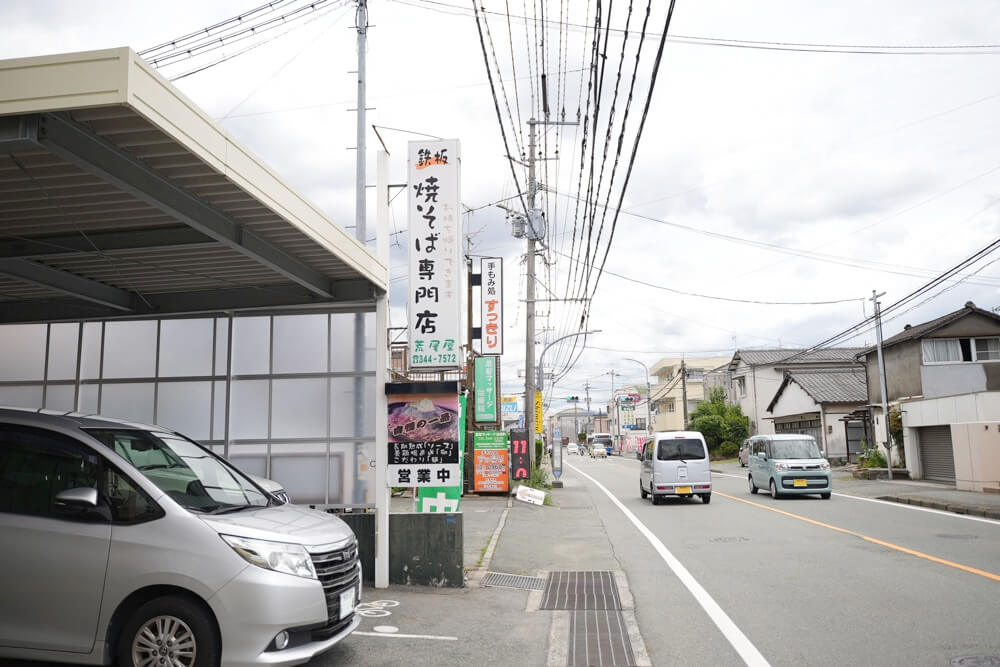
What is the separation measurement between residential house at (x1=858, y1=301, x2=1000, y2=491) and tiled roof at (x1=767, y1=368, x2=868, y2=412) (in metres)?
5.79

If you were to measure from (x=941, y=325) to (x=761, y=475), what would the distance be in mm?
13908

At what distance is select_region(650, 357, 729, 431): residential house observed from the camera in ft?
259

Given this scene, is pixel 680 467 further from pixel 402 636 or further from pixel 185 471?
pixel 185 471

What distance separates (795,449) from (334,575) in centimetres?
1944

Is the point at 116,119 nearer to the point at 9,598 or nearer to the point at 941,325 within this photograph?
the point at 9,598

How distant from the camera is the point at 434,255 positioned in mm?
9836

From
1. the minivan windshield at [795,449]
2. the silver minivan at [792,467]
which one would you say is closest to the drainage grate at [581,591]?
the silver minivan at [792,467]

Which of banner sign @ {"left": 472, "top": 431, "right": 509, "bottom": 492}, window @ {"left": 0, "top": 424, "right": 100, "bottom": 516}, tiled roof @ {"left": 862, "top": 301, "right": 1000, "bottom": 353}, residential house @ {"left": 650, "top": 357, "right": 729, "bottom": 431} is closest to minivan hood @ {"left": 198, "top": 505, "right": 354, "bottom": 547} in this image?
window @ {"left": 0, "top": 424, "right": 100, "bottom": 516}

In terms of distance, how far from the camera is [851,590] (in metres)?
8.63

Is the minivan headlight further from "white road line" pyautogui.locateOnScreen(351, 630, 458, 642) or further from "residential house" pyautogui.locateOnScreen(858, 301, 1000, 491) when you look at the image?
"residential house" pyautogui.locateOnScreen(858, 301, 1000, 491)

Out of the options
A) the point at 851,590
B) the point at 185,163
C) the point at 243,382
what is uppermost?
the point at 185,163

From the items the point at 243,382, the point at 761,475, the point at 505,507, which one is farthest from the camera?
the point at 761,475

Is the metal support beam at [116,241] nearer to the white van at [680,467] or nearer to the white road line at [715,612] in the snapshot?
the white road line at [715,612]

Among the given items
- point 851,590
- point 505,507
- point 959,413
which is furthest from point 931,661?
point 959,413
